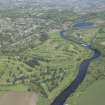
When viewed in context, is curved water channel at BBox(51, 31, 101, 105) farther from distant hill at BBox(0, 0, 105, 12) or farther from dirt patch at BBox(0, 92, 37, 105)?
distant hill at BBox(0, 0, 105, 12)

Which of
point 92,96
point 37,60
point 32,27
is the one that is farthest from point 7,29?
point 92,96

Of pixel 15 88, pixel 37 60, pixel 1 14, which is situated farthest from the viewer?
pixel 1 14

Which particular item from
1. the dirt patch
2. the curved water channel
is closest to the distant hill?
the curved water channel

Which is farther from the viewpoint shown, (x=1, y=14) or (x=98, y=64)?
(x=1, y=14)

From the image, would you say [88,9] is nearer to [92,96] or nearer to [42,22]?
[42,22]

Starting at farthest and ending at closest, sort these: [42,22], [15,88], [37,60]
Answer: [42,22]
[37,60]
[15,88]

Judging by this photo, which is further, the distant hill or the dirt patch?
the distant hill

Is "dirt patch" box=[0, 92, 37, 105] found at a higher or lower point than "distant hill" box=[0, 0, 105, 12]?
higher

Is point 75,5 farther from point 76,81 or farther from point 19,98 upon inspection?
point 19,98
